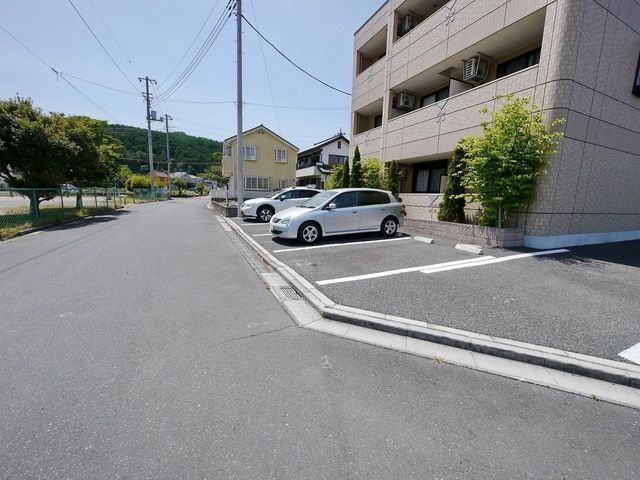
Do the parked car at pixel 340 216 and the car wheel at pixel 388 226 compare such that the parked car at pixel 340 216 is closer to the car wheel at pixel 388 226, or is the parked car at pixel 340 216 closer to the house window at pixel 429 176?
the car wheel at pixel 388 226

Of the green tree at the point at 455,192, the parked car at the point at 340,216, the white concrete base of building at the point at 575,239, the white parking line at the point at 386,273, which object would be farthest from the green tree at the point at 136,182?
→ the white concrete base of building at the point at 575,239

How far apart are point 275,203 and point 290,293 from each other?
29.7 ft

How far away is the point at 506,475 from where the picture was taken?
1657 mm

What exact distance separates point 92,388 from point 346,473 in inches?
86.1

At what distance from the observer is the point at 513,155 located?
6.98m

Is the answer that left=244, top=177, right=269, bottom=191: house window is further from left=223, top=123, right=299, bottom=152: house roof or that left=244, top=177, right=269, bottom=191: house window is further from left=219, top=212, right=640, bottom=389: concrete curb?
left=219, top=212, right=640, bottom=389: concrete curb

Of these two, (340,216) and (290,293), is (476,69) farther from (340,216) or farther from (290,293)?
(290,293)

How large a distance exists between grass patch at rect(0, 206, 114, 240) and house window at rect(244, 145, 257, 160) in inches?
546

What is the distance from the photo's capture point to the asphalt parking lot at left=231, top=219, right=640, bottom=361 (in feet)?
10.9

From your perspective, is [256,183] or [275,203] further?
[256,183]

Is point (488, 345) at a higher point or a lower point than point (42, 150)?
lower

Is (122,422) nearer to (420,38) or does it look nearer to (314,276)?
(314,276)

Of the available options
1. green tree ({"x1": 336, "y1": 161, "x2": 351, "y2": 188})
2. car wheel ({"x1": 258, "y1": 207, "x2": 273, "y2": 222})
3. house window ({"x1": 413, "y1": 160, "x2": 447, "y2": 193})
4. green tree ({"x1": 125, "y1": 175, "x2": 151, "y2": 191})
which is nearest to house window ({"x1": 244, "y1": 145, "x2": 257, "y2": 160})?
green tree ({"x1": 336, "y1": 161, "x2": 351, "y2": 188})

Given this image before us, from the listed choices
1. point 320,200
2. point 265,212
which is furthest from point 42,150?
point 320,200
